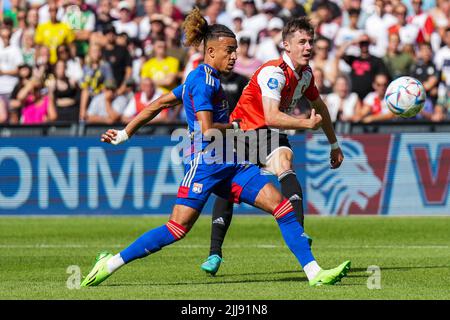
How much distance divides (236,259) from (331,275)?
3.17m

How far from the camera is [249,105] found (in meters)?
10.7

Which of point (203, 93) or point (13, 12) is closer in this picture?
point (203, 93)

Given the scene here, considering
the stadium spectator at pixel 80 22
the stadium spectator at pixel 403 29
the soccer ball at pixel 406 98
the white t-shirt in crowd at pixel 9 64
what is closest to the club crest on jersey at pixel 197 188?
the soccer ball at pixel 406 98

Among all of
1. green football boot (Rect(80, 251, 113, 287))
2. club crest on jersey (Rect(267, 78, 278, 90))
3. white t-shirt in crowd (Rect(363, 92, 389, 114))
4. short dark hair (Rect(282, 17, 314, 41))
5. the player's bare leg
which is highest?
short dark hair (Rect(282, 17, 314, 41))

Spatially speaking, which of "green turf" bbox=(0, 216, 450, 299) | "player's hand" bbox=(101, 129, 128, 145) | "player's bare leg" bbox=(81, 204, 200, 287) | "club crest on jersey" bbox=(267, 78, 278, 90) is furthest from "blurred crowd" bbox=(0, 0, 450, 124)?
"player's bare leg" bbox=(81, 204, 200, 287)

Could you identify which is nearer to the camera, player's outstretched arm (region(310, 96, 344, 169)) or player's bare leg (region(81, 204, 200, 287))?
player's bare leg (region(81, 204, 200, 287))

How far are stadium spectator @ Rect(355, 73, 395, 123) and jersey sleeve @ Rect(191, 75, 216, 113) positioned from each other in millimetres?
9811

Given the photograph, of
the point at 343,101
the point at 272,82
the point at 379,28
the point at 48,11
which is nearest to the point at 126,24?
the point at 48,11

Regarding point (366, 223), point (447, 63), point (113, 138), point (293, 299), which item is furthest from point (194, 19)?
point (447, 63)

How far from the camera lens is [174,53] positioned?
20.4 m

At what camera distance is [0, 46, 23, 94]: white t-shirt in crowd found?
20.9 metres

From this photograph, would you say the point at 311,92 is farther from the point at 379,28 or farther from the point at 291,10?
the point at 291,10

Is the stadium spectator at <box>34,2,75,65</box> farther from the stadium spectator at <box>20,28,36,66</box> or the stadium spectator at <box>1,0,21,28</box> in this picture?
the stadium spectator at <box>1,0,21,28</box>

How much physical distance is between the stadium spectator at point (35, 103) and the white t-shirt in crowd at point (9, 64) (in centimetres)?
42
